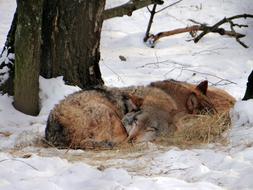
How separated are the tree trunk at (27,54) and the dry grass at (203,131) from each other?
6.40 feet

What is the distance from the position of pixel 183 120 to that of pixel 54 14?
2.14m

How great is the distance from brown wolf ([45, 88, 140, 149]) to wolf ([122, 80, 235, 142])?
0.18 metres

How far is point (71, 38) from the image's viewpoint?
6289 mm

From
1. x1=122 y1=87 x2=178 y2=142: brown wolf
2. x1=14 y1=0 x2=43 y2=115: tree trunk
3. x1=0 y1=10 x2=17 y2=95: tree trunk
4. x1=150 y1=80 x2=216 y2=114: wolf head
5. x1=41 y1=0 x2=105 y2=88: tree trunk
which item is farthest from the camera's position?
x1=0 y1=10 x2=17 y2=95: tree trunk

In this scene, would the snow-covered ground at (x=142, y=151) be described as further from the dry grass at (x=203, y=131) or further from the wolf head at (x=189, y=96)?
the wolf head at (x=189, y=96)

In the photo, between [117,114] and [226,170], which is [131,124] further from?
[226,170]

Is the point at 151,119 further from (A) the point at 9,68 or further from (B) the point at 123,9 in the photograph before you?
(B) the point at 123,9

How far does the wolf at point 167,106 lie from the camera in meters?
5.20

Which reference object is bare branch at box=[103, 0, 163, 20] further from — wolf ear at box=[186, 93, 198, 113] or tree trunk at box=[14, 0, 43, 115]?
wolf ear at box=[186, 93, 198, 113]

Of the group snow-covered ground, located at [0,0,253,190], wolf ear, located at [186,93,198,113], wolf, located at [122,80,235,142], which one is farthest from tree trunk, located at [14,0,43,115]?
wolf ear, located at [186,93,198,113]

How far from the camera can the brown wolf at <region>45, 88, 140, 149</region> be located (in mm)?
4891

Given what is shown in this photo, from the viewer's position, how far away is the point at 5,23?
1190 cm

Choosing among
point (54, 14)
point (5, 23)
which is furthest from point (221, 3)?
point (54, 14)

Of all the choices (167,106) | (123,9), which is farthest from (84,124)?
(123,9)
